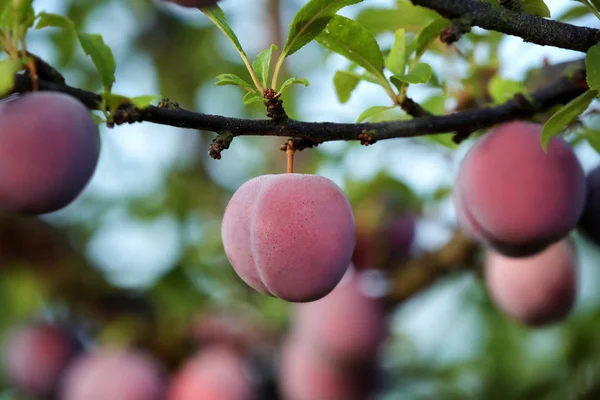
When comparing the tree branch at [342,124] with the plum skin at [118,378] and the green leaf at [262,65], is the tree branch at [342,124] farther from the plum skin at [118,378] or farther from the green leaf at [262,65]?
the plum skin at [118,378]

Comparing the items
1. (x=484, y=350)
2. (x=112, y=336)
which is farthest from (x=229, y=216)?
(x=484, y=350)

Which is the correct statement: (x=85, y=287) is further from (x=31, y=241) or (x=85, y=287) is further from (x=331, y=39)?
(x=331, y=39)

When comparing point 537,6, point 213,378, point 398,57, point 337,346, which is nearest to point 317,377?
point 337,346

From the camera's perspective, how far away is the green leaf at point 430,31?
0.66 meters

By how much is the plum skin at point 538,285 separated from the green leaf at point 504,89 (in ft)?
0.97

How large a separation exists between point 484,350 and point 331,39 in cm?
120

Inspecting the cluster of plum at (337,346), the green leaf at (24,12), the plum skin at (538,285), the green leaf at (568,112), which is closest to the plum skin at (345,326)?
the cluster of plum at (337,346)

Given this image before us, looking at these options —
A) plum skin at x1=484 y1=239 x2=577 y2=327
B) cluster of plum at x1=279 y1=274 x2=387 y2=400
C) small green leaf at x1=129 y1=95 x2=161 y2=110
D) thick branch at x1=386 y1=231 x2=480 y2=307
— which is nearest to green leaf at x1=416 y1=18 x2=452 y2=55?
small green leaf at x1=129 y1=95 x2=161 y2=110

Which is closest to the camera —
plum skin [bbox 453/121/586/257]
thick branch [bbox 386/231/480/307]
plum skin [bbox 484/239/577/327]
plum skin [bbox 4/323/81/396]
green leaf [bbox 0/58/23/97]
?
green leaf [bbox 0/58/23/97]

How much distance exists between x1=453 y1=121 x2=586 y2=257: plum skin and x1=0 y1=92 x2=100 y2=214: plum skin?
1.38 feet

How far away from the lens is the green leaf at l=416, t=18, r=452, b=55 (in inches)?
25.9

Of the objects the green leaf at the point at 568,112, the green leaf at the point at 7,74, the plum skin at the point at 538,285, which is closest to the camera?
the green leaf at the point at 7,74

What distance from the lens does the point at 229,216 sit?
0.60 meters

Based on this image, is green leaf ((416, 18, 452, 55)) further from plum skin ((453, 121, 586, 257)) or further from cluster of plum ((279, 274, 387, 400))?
cluster of plum ((279, 274, 387, 400))
